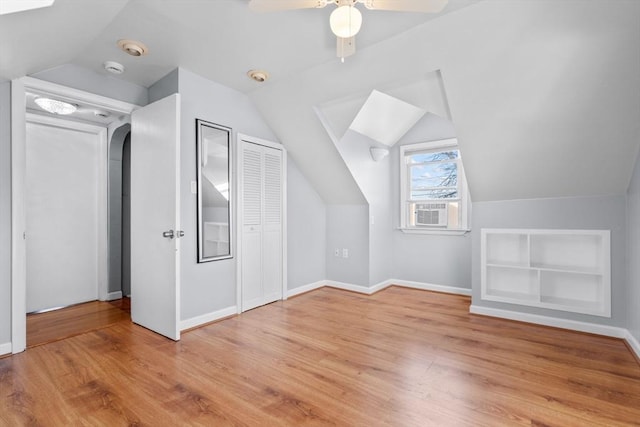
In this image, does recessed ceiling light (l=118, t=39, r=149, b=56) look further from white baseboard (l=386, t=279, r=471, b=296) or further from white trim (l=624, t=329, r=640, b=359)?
white trim (l=624, t=329, r=640, b=359)

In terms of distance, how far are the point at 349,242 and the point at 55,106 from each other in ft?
12.0

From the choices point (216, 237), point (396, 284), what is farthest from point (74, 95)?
point (396, 284)

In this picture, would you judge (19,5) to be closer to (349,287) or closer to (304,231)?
(304,231)

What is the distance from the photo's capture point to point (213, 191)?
3.23 metres

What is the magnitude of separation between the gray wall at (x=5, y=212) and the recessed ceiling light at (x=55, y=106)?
75cm

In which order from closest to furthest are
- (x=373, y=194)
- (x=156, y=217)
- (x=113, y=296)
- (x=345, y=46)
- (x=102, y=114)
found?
(x=345, y=46) < (x=156, y=217) < (x=102, y=114) < (x=113, y=296) < (x=373, y=194)

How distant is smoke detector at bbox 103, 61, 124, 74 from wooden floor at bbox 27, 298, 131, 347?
7.89 ft

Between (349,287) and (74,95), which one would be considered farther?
(349,287)

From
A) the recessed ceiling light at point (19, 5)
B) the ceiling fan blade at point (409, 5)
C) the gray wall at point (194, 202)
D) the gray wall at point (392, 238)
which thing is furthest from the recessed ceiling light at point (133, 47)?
the gray wall at point (392, 238)

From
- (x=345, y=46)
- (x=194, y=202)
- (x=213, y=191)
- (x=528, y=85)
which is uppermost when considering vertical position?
(x=345, y=46)

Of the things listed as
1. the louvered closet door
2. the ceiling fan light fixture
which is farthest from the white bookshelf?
the ceiling fan light fixture

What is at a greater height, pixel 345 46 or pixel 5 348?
pixel 345 46

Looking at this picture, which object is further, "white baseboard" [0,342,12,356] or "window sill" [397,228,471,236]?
"window sill" [397,228,471,236]

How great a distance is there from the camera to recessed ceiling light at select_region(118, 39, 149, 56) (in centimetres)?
249
